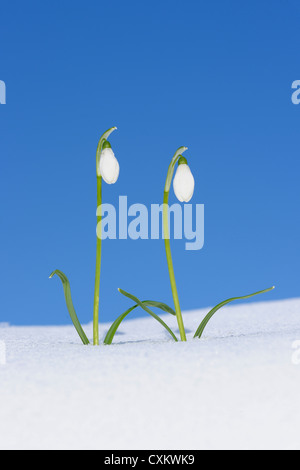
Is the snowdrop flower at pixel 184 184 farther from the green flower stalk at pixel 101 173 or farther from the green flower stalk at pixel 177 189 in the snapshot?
the green flower stalk at pixel 101 173

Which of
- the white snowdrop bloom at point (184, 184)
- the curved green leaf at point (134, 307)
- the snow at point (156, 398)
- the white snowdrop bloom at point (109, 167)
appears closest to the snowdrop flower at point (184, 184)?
the white snowdrop bloom at point (184, 184)

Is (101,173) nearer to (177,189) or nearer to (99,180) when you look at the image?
(99,180)

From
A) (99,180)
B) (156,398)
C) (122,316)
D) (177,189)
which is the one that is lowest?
(156,398)

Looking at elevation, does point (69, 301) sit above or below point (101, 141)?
below

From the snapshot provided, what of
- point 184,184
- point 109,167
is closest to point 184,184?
point 184,184

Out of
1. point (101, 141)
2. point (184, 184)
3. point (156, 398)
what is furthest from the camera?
point (101, 141)

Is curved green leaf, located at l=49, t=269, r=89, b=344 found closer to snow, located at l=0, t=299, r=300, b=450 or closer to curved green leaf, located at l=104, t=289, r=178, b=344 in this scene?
curved green leaf, located at l=104, t=289, r=178, b=344
